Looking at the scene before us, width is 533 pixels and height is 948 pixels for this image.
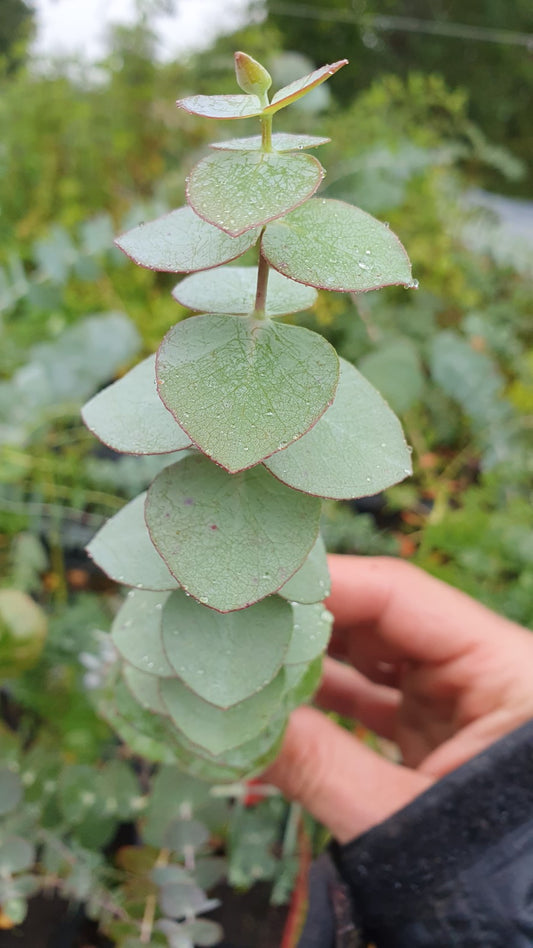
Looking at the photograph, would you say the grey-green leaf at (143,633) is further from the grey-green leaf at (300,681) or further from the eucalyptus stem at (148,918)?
the eucalyptus stem at (148,918)

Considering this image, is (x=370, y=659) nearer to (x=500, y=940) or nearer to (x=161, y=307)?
(x=500, y=940)

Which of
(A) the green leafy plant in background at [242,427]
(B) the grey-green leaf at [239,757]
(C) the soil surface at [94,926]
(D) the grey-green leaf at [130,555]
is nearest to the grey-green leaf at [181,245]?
(A) the green leafy plant in background at [242,427]

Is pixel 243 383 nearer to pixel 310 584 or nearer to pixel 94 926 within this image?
pixel 310 584

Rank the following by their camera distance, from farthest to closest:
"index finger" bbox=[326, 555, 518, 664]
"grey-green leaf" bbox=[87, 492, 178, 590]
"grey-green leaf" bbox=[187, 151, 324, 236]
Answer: "index finger" bbox=[326, 555, 518, 664], "grey-green leaf" bbox=[87, 492, 178, 590], "grey-green leaf" bbox=[187, 151, 324, 236]

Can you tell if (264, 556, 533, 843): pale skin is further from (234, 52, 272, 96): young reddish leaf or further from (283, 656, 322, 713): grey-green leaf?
(234, 52, 272, 96): young reddish leaf

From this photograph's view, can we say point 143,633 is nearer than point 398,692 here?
Yes

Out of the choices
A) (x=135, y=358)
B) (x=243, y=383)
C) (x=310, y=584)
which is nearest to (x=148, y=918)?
(x=310, y=584)

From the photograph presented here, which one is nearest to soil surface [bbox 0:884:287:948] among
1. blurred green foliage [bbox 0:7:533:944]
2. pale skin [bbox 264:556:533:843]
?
blurred green foliage [bbox 0:7:533:944]

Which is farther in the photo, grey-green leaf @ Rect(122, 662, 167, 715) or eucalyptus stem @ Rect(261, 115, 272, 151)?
grey-green leaf @ Rect(122, 662, 167, 715)
